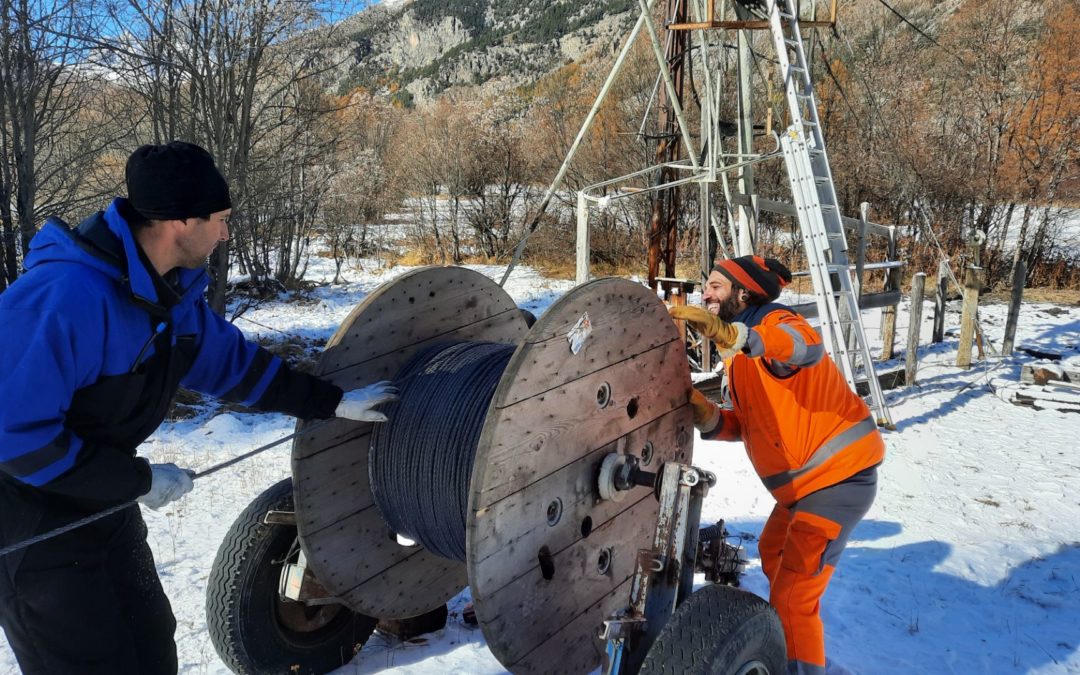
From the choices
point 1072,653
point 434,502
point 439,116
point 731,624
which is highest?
point 439,116

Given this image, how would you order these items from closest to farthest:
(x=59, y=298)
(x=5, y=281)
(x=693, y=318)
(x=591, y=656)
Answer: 1. (x=59, y=298)
2. (x=693, y=318)
3. (x=591, y=656)
4. (x=5, y=281)

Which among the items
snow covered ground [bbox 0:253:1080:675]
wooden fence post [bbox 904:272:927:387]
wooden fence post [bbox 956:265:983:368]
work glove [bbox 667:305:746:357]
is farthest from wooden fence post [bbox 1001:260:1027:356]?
work glove [bbox 667:305:746:357]

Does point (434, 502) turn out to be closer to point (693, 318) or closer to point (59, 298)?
point (693, 318)

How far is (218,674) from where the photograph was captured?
329 cm

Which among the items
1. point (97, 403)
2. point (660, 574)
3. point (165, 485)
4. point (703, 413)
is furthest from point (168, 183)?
point (703, 413)

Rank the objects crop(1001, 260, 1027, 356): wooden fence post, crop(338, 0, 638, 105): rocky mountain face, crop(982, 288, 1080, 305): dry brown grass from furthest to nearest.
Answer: crop(338, 0, 638, 105): rocky mountain face → crop(982, 288, 1080, 305): dry brown grass → crop(1001, 260, 1027, 356): wooden fence post

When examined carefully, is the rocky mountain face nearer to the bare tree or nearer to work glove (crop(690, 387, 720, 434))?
the bare tree

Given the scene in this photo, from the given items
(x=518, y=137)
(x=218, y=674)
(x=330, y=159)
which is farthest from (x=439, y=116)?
(x=218, y=674)

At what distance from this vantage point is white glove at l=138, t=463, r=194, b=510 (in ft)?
7.71

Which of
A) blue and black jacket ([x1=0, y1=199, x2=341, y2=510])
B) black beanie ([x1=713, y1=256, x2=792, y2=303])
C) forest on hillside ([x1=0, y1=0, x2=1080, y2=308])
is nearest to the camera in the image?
blue and black jacket ([x1=0, y1=199, x2=341, y2=510])

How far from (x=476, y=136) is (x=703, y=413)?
20.5 metres

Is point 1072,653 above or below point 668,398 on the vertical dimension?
below

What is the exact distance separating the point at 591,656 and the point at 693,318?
1.42m

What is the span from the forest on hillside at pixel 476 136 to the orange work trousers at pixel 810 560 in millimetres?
6187
